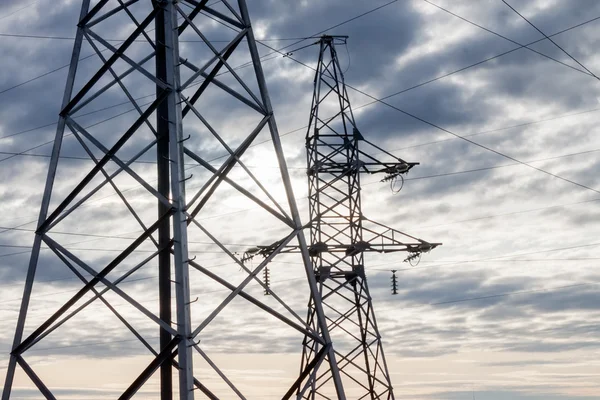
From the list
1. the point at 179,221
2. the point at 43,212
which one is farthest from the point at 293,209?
the point at 43,212

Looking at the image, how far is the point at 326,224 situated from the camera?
37.4 metres

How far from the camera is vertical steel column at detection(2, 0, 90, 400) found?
1984 cm

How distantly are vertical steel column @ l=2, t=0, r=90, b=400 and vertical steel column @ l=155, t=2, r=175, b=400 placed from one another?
2.02 m

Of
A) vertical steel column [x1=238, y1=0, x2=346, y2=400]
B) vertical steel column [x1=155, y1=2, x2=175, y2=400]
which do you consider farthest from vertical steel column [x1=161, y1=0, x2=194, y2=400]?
vertical steel column [x1=238, y1=0, x2=346, y2=400]

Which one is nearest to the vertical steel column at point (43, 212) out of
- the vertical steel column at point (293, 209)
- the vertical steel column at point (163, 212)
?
the vertical steel column at point (163, 212)

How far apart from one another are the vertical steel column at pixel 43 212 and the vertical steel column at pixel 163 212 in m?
2.02

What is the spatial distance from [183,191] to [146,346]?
4263 mm

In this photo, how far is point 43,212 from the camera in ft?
66.4

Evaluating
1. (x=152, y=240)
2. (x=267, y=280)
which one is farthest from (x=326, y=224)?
(x=152, y=240)

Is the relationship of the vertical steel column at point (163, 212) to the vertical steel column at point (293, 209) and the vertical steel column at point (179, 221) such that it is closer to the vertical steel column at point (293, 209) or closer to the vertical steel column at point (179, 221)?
the vertical steel column at point (179, 221)

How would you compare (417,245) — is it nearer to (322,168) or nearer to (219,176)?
(322,168)

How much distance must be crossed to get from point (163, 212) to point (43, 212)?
8.77 feet

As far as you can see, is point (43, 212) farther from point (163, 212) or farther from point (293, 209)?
point (293, 209)

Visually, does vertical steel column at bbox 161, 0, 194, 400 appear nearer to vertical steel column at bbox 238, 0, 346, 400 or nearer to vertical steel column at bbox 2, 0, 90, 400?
vertical steel column at bbox 238, 0, 346, 400
